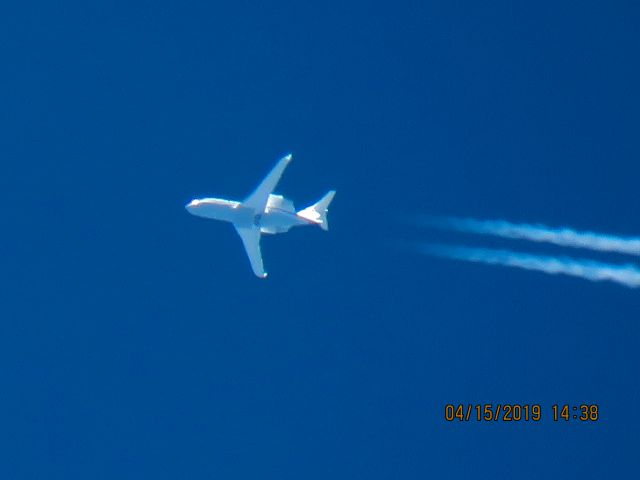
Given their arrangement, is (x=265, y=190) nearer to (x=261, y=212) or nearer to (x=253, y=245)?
(x=261, y=212)

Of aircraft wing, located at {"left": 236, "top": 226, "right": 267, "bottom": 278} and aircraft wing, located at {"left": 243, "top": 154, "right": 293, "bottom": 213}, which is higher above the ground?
aircraft wing, located at {"left": 243, "top": 154, "right": 293, "bottom": 213}

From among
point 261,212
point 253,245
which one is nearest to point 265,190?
point 261,212

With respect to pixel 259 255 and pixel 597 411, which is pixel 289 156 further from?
pixel 597 411

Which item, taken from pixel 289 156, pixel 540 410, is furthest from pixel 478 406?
pixel 289 156
